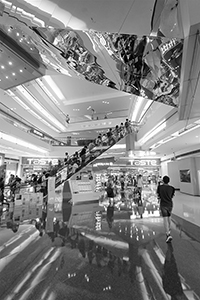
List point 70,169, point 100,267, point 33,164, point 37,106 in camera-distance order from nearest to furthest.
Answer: point 100,267 < point 70,169 < point 37,106 < point 33,164

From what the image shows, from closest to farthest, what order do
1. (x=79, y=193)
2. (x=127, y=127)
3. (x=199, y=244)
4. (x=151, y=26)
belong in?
(x=151, y=26), (x=199, y=244), (x=79, y=193), (x=127, y=127)

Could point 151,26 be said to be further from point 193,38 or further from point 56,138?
point 56,138

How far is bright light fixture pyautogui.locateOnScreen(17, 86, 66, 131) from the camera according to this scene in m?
10.3

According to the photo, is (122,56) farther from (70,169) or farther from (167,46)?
(70,169)

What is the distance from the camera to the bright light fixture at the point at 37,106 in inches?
406

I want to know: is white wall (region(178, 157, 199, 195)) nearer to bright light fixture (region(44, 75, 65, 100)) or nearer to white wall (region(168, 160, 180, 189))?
white wall (region(168, 160, 180, 189))

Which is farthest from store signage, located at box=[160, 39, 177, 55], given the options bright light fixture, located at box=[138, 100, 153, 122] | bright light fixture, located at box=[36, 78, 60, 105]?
bright light fixture, located at box=[36, 78, 60, 105]

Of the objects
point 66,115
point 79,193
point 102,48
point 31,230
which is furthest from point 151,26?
point 66,115

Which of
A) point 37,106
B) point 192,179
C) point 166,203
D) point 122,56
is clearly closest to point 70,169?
point 37,106

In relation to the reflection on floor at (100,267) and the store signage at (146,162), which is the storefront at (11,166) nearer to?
the store signage at (146,162)

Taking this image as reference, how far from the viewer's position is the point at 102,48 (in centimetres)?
269

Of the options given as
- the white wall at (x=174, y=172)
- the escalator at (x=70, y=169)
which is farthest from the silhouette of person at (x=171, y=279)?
the white wall at (x=174, y=172)

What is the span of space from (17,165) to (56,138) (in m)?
5.84

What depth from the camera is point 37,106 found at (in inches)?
501
